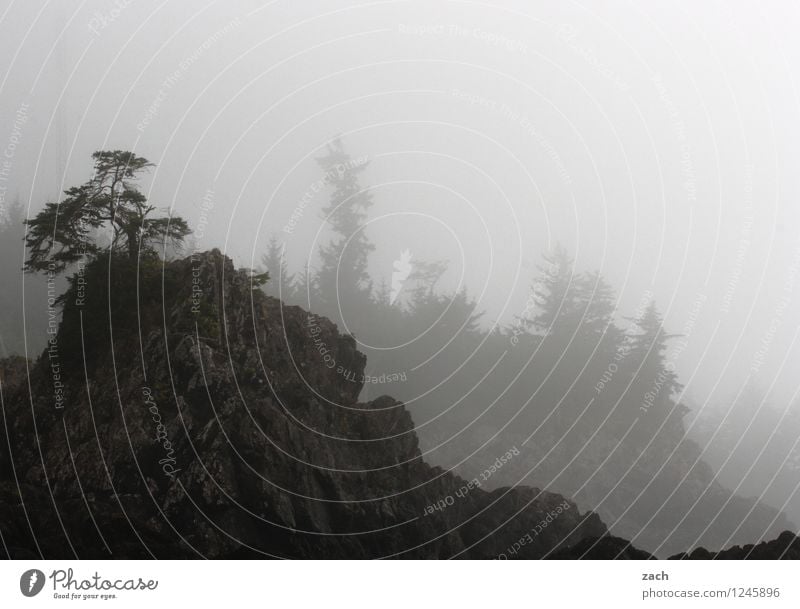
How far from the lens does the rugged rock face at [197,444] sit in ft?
49.0

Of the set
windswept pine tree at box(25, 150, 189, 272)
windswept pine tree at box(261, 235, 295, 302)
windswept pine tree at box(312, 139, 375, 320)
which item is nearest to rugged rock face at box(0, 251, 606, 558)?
windswept pine tree at box(25, 150, 189, 272)

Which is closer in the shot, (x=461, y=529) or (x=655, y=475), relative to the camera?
(x=461, y=529)

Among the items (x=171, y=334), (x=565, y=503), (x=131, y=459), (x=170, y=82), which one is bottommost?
(x=565, y=503)

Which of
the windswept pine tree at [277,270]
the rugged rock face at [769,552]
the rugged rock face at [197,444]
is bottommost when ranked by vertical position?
the rugged rock face at [769,552]

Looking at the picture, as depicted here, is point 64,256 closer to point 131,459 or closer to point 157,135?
point 131,459

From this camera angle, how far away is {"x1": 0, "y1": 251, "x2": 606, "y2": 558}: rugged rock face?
14938mm

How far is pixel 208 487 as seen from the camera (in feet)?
50.7

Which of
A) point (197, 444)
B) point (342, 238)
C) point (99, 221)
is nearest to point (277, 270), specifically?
point (342, 238)

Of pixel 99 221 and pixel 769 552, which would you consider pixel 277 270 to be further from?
pixel 769 552

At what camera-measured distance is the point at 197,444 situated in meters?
15.5

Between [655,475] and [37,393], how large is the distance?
27.4 m

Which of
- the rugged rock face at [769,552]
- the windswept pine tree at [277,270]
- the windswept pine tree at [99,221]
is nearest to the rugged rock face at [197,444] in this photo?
the windswept pine tree at [99,221]

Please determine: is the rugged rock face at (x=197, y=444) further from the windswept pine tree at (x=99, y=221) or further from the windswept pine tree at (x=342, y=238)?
the windswept pine tree at (x=342, y=238)
